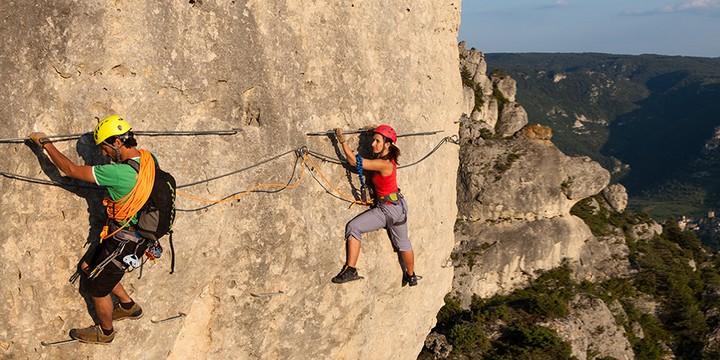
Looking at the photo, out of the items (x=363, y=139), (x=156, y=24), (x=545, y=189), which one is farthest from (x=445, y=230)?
(x=545, y=189)

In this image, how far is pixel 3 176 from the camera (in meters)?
5.92

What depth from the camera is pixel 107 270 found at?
6016 millimetres

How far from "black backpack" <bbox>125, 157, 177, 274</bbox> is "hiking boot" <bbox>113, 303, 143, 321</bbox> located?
861mm

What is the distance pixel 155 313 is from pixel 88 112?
2317 millimetres

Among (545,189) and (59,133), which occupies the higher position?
(59,133)

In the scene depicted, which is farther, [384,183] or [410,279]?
[410,279]

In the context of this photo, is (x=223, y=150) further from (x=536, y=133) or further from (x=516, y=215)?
(x=536, y=133)

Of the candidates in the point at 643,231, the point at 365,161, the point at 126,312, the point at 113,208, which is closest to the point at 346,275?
the point at 365,161

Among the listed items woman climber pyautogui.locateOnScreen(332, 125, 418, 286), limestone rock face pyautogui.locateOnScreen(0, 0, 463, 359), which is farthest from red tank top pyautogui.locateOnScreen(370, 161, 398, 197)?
limestone rock face pyautogui.locateOnScreen(0, 0, 463, 359)

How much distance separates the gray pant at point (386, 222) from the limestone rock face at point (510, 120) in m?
44.1

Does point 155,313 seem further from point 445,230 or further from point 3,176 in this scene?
point 445,230

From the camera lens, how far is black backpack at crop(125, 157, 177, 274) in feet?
19.7

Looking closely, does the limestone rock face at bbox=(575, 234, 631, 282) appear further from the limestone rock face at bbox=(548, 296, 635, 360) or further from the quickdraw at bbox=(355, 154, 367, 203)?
the quickdraw at bbox=(355, 154, 367, 203)

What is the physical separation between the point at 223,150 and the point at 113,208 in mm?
1428
